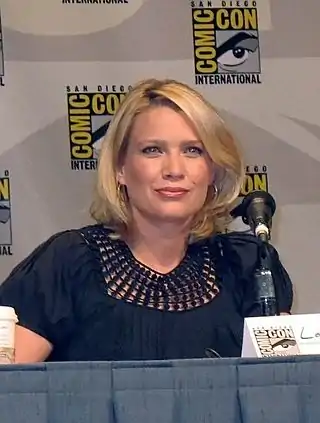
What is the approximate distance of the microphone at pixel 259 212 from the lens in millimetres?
1434

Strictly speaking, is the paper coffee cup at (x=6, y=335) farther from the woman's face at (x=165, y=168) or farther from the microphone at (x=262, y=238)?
the woman's face at (x=165, y=168)

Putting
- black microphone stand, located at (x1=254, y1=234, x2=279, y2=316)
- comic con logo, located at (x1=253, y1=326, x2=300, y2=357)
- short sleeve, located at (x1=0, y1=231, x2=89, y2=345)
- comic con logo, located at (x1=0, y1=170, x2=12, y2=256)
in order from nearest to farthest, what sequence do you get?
comic con logo, located at (x1=253, y1=326, x2=300, y2=357)
black microphone stand, located at (x1=254, y1=234, x2=279, y2=316)
short sleeve, located at (x1=0, y1=231, x2=89, y2=345)
comic con logo, located at (x1=0, y1=170, x2=12, y2=256)

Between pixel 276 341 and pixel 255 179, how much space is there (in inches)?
40.3

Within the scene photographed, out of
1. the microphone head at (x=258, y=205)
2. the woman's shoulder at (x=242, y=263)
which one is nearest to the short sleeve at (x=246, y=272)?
the woman's shoulder at (x=242, y=263)

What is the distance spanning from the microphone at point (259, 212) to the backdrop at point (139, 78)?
2.06ft

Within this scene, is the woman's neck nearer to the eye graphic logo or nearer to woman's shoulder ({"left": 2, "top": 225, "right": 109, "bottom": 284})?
woman's shoulder ({"left": 2, "top": 225, "right": 109, "bottom": 284})

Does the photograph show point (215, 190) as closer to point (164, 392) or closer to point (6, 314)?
point (6, 314)

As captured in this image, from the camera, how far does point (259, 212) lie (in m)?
1.46

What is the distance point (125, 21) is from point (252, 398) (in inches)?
50.0

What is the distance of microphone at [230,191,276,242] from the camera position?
1.43 meters

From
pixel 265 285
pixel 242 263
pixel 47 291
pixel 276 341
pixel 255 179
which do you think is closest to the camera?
pixel 276 341

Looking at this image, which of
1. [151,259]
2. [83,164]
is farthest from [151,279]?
[83,164]

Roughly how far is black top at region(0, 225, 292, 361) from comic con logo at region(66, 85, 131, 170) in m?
0.40

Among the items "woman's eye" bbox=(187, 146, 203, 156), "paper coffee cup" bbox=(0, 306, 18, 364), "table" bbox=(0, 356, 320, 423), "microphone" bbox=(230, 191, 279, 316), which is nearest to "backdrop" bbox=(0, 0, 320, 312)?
"woman's eye" bbox=(187, 146, 203, 156)
